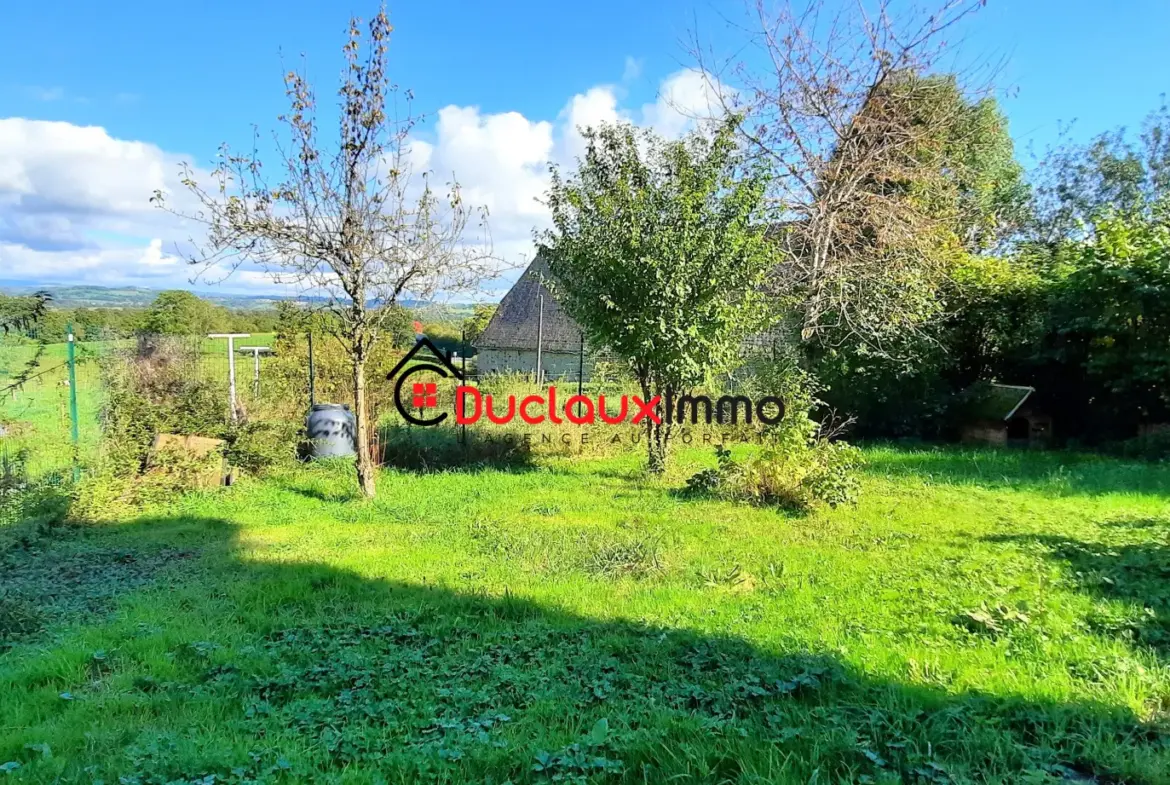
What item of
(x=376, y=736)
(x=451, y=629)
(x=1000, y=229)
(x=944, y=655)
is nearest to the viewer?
(x=376, y=736)

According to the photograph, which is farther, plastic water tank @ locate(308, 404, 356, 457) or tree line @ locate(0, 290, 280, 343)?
plastic water tank @ locate(308, 404, 356, 457)

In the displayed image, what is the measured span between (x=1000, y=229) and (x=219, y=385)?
2060cm

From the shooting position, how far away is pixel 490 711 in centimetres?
281

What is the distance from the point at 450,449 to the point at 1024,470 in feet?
25.8

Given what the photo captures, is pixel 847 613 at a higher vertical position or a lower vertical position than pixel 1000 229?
lower

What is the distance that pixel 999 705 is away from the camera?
2758 mm

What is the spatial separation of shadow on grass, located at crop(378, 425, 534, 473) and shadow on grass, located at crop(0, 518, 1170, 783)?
5254 millimetres

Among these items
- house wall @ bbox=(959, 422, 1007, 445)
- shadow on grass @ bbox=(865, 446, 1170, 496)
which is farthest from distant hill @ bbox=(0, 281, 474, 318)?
house wall @ bbox=(959, 422, 1007, 445)

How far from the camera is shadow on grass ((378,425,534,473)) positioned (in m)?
9.31

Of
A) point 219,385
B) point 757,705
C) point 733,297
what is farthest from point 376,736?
point 219,385

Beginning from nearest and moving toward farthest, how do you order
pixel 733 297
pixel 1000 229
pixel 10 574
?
1. pixel 10 574
2. pixel 733 297
3. pixel 1000 229

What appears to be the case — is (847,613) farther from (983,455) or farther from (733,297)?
(983,455)

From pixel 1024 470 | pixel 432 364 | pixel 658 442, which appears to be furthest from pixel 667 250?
pixel 1024 470

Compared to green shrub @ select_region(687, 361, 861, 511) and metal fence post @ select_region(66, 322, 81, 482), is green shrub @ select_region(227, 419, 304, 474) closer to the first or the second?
metal fence post @ select_region(66, 322, 81, 482)
